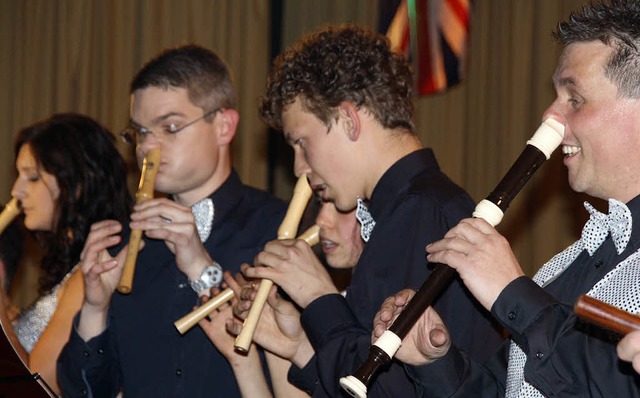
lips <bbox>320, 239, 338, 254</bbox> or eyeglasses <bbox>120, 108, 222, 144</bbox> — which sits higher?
eyeglasses <bbox>120, 108, 222, 144</bbox>

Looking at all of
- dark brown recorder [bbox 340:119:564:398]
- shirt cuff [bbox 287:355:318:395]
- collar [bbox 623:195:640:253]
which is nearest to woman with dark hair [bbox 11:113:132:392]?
shirt cuff [bbox 287:355:318:395]

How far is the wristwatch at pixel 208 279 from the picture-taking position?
2.94 m

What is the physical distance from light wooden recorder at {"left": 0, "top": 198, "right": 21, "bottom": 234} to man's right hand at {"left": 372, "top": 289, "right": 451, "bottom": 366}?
195 cm

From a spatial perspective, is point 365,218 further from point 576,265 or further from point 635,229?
point 635,229

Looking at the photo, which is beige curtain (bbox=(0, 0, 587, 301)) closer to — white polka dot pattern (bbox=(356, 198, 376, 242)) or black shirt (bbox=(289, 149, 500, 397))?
white polka dot pattern (bbox=(356, 198, 376, 242))

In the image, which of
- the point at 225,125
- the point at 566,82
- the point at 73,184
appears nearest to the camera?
the point at 566,82

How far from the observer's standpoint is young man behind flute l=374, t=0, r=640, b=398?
5.99 ft

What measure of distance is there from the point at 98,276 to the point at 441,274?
1.39m

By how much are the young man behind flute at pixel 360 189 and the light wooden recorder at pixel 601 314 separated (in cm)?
87

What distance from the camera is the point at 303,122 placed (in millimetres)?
2582

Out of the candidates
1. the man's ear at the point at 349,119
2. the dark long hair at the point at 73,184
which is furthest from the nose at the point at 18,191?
the man's ear at the point at 349,119

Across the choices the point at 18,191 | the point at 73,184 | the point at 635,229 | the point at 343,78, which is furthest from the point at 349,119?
the point at 18,191

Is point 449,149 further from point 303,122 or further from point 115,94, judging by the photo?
point 303,122

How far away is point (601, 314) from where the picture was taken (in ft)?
4.60
